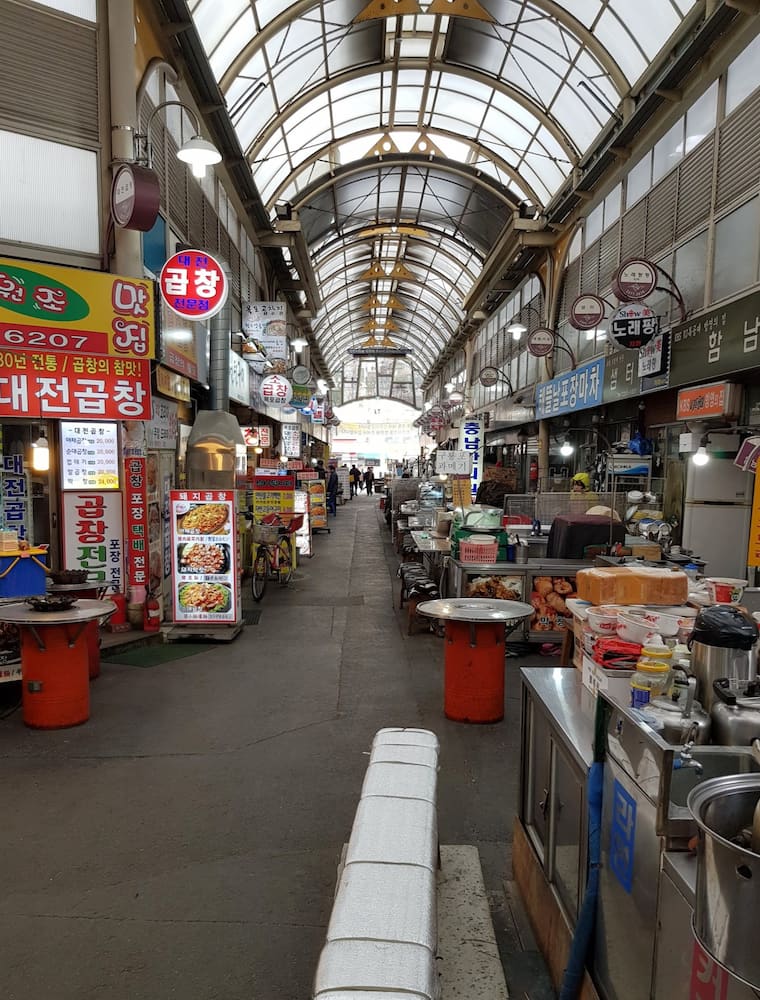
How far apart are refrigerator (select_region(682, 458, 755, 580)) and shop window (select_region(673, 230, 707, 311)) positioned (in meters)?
2.60

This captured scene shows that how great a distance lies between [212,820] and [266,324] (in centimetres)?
1330

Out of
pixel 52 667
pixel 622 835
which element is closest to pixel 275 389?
pixel 52 667

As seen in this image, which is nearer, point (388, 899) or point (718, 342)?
point (388, 899)

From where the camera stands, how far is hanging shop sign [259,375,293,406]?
16375mm

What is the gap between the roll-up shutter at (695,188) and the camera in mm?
9992

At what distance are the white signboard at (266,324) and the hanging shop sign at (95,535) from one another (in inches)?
327

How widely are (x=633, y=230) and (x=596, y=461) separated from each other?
183 inches

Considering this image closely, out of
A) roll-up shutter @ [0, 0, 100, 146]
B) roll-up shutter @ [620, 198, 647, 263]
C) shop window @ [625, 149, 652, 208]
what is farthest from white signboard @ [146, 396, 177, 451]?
shop window @ [625, 149, 652, 208]

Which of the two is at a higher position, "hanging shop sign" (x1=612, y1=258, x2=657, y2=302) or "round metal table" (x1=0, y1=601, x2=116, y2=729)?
"hanging shop sign" (x1=612, y1=258, x2=657, y2=302)

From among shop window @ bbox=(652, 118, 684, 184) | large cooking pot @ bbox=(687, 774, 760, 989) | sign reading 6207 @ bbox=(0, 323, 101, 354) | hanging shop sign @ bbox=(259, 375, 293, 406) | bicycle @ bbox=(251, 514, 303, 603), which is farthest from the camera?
hanging shop sign @ bbox=(259, 375, 293, 406)

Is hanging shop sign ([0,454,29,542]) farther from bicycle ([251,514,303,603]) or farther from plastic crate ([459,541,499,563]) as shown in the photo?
plastic crate ([459,541,499,563])

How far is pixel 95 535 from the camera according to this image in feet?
27.2

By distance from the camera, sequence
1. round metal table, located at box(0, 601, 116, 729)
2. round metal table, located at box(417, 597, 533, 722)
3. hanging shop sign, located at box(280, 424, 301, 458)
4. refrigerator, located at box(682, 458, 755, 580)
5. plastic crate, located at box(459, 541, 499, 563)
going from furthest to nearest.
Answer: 1. hanging shop sign, located at box(280, 424, 301, 458)
2. refrigerator, located at box(682, 458, 755, 580)
3. plastic crate, located at box(459, 541, 499, 563)
4. round metal table, located at box(417, 597, 533, 722)
5. round metal table, located at box(0, 601, 116, 729)

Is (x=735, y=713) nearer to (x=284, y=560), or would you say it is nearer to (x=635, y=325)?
(x=635, y=325)
